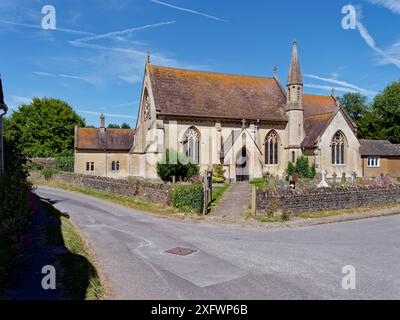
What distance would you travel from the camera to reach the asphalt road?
7.90m

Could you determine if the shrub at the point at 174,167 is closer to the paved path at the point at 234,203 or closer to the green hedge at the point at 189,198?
the paved path at the point at 234,203

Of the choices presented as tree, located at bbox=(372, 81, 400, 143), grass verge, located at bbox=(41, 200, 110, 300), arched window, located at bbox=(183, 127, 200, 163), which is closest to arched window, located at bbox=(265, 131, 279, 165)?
arched window, located at bbox=(183, 127, 200, 163)

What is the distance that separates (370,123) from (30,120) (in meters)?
62.9

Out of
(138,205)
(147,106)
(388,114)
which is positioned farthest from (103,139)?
(388,114)

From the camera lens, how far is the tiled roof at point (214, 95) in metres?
35.4

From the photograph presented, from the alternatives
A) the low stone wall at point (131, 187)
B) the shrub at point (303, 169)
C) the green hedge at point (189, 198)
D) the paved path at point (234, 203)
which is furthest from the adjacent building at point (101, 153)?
the green hedge at point (189, 198)

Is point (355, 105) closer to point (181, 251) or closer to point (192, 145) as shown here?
point (192, 145)

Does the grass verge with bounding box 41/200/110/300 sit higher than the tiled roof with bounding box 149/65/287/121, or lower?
lower

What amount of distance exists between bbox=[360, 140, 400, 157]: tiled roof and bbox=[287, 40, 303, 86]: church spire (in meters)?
13.0

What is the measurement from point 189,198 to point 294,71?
24433mm

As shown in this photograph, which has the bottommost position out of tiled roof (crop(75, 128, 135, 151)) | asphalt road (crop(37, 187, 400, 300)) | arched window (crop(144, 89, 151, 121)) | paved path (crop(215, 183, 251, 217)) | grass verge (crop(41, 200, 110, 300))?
asphalt road (crop(37, 187, 400, 300))

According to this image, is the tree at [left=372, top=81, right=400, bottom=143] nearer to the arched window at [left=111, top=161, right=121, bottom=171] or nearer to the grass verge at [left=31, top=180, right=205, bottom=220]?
the arched window at [left=111, top=161, right=121, bottom=171]

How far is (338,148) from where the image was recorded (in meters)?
37.8
